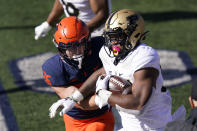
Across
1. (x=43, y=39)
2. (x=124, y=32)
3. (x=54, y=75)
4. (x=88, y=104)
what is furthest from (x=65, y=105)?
(x=43, y=39)

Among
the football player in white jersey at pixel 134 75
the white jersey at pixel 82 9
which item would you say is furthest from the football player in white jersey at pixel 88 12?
the football player in white jersey at pixel 134 75

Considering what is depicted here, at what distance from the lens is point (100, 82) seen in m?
3.94

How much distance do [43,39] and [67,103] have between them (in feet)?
17.3

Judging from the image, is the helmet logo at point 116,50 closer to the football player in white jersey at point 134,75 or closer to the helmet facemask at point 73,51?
the football player in white jersey at point 134,75

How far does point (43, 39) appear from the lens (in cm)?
928

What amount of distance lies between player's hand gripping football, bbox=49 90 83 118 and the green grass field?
202cm

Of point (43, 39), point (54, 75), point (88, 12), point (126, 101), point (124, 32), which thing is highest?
Result: point (124, 32)

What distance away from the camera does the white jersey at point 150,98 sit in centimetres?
377

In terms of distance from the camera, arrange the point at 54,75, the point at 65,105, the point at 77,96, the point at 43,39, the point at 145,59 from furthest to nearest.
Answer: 1. the point at 43,39
2. the point at 54,75
3. the point at 77,96
4. the point at 65,105
5. the point at 145,59

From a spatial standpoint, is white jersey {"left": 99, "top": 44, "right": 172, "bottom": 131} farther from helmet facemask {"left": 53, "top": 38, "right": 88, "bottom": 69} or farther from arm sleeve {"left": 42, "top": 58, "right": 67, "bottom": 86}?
arm sleeve {"left": 42, "top": 58, "right": 67, "bottom": 86}

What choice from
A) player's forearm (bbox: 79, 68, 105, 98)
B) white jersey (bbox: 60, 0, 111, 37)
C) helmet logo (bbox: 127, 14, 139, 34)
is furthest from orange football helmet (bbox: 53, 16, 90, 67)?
white jersey (bbox: 60, 0, 111, 37)

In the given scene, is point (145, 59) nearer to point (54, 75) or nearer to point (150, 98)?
point (150, 98)

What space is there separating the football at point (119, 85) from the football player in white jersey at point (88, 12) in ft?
7.07

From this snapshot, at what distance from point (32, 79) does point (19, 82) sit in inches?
9.9
